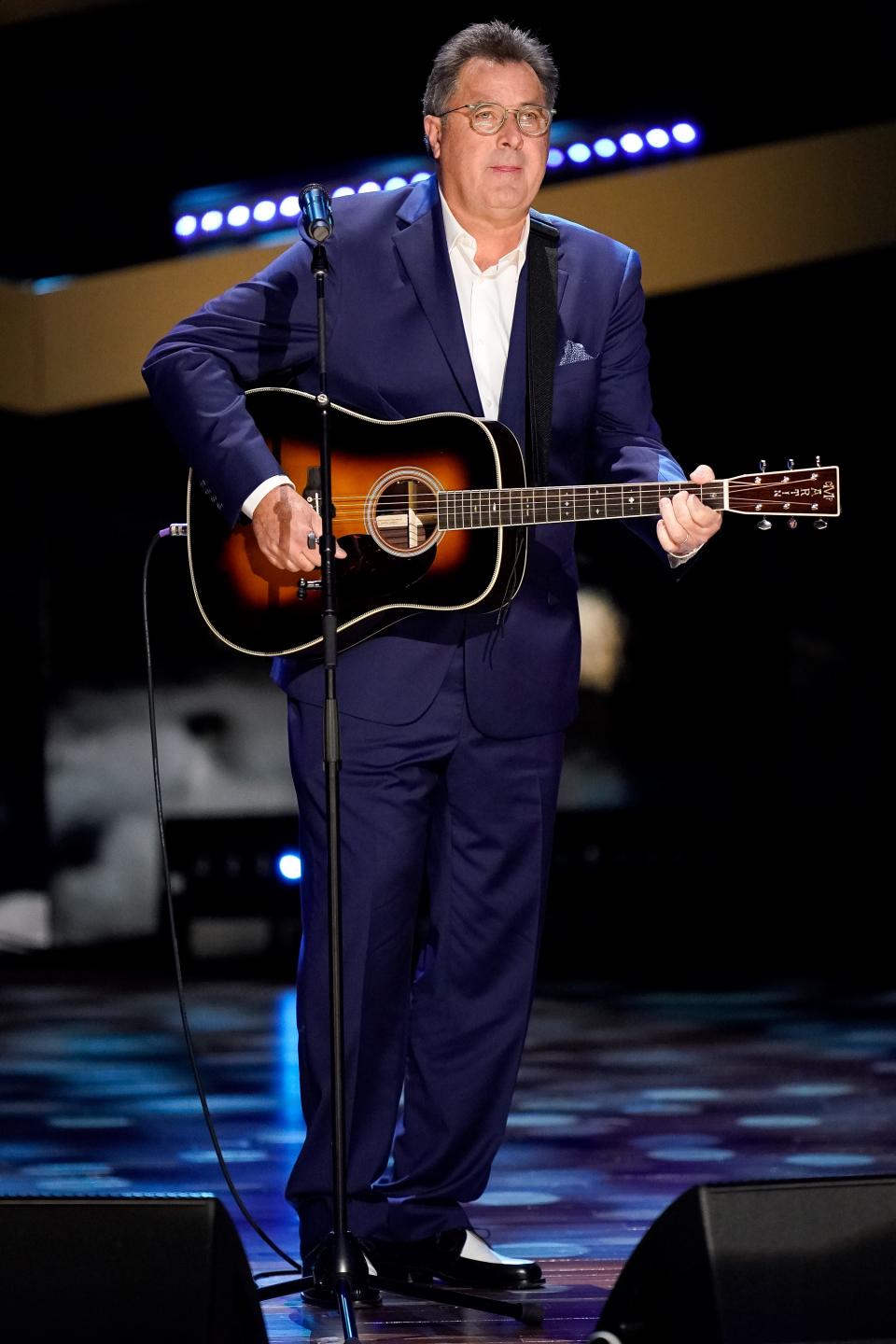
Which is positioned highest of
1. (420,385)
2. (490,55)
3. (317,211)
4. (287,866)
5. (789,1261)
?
(490,55)

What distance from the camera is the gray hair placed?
9.43ft

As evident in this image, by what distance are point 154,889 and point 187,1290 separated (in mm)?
6662

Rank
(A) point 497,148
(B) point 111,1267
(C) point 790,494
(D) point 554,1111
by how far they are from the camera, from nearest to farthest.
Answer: (B) point 111,1267 → (C) point 790,494 → (A) point 497,148 → (D) point 554,1111

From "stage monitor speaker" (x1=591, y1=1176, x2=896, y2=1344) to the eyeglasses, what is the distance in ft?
5.79

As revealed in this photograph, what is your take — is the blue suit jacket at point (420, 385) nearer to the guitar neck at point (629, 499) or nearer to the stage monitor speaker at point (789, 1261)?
the guitar neck at point (629, 499)

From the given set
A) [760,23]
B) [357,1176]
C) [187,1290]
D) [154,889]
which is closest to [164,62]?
[760,23]

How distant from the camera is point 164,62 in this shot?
24.8 ft

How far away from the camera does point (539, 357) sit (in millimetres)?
2928

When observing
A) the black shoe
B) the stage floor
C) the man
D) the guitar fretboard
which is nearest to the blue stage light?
the stage floor

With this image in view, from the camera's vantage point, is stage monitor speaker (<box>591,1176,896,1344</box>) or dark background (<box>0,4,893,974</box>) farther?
dark background (<box>0,4,893,974</box>)

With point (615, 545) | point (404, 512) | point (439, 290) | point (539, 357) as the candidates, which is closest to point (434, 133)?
point (439, 290)

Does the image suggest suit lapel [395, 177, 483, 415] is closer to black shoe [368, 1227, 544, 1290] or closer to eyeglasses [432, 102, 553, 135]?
eyeglasses [432, 102, 553, 135]

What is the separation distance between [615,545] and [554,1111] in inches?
160

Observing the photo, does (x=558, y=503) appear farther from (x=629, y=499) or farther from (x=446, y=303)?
(x=446, y=303)
